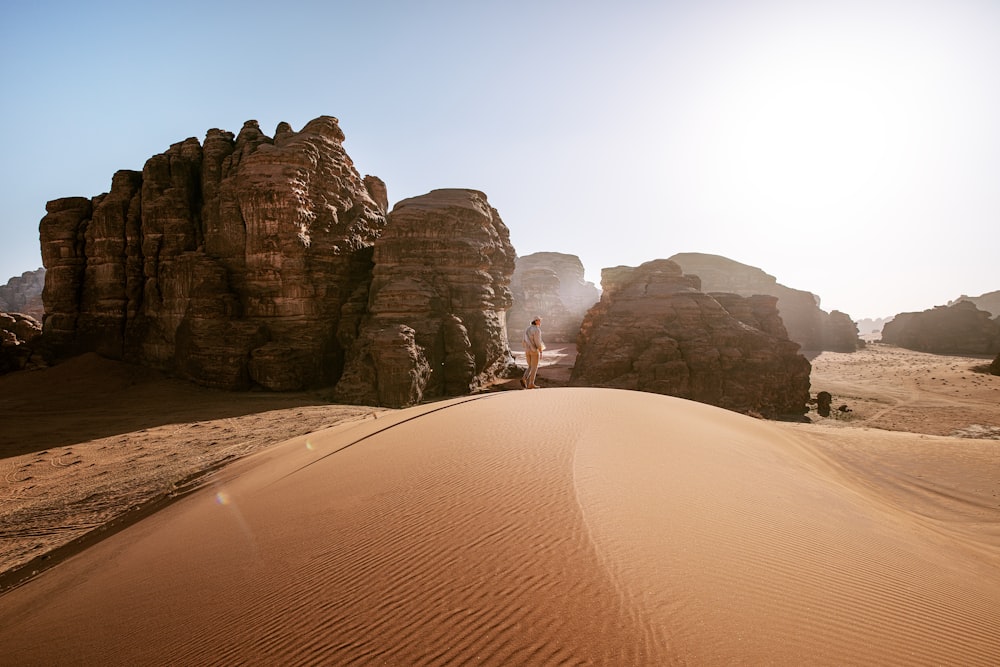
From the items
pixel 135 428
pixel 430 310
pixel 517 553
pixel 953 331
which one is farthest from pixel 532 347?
pixel 953 331

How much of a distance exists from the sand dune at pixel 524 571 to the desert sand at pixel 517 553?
0.01 m

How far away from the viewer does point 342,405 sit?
13.9 m

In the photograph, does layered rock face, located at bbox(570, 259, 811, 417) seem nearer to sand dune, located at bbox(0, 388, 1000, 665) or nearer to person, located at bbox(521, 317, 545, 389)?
person, located at bbox(521, 317, 545, 389)

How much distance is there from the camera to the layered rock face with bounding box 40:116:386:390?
650 inches

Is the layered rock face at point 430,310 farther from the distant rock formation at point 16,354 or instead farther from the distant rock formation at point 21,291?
the distant rock formation at point 21,291

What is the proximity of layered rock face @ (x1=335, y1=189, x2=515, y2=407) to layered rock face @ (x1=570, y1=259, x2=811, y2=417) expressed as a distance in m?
5.24

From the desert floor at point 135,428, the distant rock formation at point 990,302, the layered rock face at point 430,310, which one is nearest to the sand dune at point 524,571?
the desert floor at point 135,428

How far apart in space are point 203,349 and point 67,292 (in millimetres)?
10150

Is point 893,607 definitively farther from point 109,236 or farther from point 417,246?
point 109,236

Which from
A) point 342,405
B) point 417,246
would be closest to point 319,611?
point 342,405

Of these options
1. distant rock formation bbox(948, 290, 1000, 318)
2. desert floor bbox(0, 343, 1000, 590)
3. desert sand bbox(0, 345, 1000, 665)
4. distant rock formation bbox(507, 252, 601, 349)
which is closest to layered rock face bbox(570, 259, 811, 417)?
desert floor bbox(0, 343, 1000, 590)

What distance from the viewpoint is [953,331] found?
41656 millimetres

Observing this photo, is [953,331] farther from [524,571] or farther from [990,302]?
[524,571]

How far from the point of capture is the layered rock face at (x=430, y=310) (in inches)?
590
